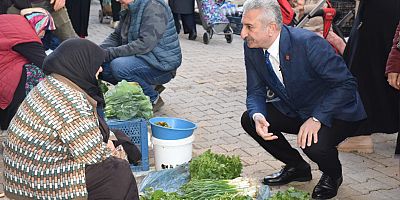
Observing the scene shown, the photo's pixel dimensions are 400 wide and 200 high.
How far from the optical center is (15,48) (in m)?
5.08

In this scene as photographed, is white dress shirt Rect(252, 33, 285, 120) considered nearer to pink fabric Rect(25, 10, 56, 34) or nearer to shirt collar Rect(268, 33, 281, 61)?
shirt collar Rect(268, 33, 281, 61)

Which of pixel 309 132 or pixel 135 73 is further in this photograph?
pixel 135 73

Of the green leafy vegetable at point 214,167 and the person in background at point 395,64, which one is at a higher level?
the person in background at point 395,64

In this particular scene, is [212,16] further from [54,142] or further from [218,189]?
[54,142]

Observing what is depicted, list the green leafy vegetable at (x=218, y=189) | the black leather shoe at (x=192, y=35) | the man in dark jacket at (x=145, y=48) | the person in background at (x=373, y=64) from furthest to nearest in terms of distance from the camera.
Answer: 1. the black leather shoe at (x=192, y=35)
2. the man in dark jacket at (x=145, y=48)
3. the person in background at (x=373, y=64)
4. the green leafy vegetable at (x=218, y=189)

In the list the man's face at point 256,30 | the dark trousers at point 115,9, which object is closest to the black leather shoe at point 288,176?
the man's face at point 256,30

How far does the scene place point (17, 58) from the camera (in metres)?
5.19

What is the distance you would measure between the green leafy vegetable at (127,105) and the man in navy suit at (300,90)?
3.03ft

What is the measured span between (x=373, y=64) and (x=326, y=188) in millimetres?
1397

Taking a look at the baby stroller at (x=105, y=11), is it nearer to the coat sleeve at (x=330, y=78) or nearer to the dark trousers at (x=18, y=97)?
the dark trousers at (x=18, y=97)

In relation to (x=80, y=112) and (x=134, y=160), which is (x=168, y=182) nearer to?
(x=134, y=160)

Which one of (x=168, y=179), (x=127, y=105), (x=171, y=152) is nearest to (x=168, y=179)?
(x=168, y=179)

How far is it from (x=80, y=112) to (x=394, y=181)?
9.01ft

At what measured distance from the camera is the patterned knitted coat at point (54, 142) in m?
3.17
